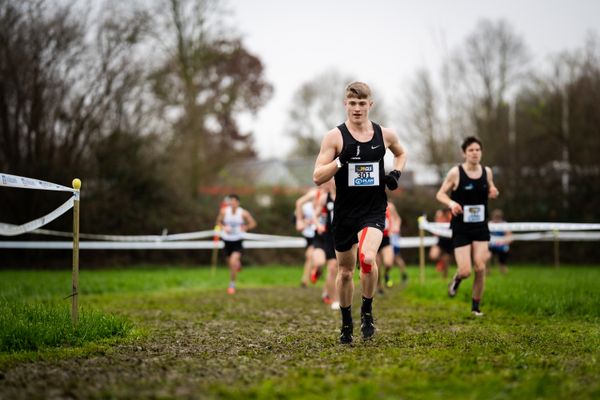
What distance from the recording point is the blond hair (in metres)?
6.84

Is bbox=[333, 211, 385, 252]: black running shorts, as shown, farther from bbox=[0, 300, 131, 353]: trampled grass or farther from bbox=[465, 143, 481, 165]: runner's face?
bbox=[465, 143, 481, 165]: runner's face

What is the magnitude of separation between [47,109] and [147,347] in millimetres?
18742

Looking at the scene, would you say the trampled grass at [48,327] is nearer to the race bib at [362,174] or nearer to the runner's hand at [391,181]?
the race bib at [362,174]

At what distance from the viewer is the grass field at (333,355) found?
14.6 feet

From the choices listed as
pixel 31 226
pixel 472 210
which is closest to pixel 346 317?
pixel 472 210

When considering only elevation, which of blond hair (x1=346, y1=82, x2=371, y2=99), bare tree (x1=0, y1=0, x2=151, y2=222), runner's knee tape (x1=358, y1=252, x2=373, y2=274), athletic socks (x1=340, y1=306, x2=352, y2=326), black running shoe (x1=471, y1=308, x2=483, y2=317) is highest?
bare tree (x1=0, y1=0, x2=151, y2=222)

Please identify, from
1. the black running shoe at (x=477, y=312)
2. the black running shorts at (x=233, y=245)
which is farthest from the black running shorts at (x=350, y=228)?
the black running shorts at (x=233, y=245)

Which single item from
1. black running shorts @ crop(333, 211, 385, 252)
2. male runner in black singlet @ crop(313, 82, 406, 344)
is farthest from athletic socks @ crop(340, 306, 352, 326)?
black running shorts @ crop(333, 211, 385, 252)

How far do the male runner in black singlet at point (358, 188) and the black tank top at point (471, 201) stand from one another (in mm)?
2922

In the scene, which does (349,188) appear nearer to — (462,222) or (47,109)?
(462,222)

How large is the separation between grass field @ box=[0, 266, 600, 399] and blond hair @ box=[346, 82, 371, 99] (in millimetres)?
2521

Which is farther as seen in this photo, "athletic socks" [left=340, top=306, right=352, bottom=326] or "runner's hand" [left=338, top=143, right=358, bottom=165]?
"athletic socks" [left=340, top=306, right=352, bottom=326]

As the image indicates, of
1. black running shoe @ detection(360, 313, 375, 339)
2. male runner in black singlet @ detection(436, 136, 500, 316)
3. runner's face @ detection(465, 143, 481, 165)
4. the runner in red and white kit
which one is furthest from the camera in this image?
the runner in red and white kit

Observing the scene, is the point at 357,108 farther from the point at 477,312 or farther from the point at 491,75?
the point at 491,75
